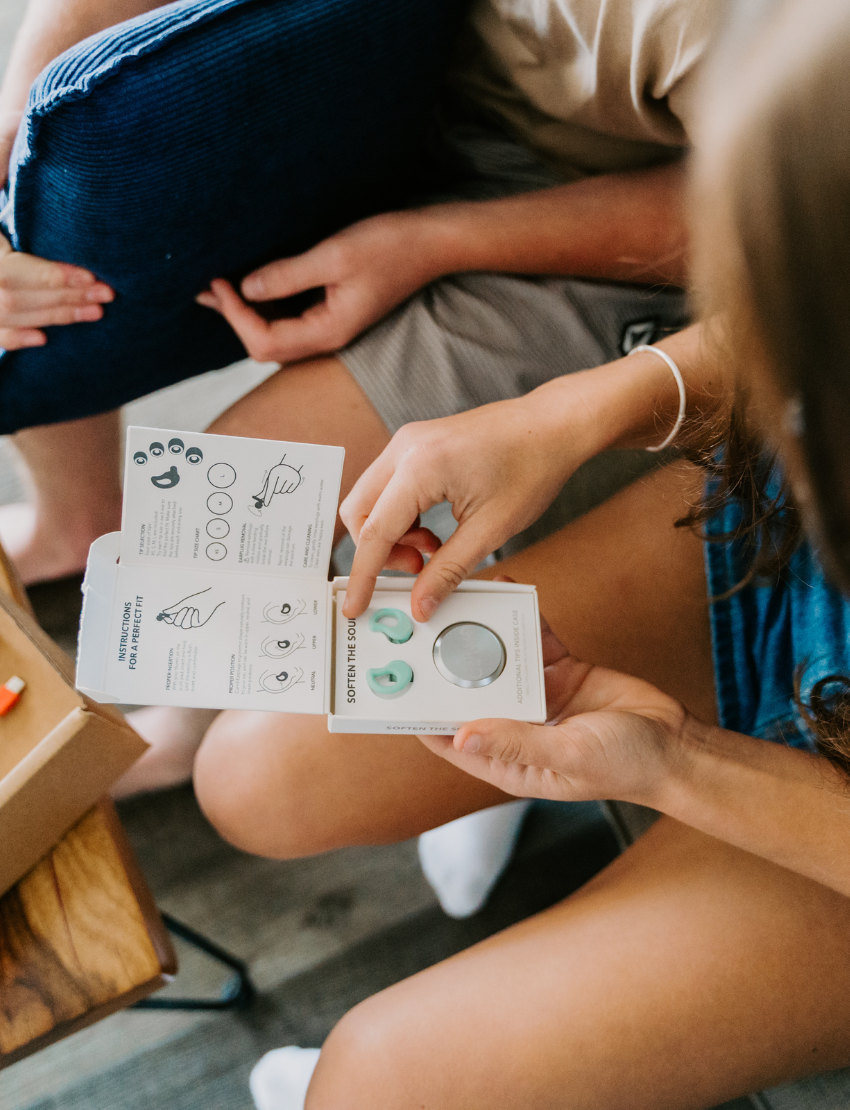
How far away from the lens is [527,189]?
855mm

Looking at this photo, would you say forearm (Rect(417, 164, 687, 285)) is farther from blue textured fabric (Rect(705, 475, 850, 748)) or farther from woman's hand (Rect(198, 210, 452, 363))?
blue textured fabric (Rect(705, 475, 850, 748))

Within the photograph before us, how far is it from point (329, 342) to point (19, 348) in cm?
30

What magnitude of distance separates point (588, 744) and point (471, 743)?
9 cm

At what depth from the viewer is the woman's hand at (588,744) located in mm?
556

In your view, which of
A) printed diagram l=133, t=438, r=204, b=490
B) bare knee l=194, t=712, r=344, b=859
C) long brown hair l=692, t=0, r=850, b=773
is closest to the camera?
long brown hair l=692, t=0, r=850, b=773

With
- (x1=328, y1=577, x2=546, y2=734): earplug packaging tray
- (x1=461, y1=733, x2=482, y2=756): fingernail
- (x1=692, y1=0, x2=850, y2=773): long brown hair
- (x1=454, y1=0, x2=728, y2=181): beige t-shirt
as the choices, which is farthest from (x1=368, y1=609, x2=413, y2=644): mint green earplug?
(x1=454, y1=0, x2=728, y2=181): beige t-shirt

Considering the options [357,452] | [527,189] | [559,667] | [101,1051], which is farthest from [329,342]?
[101,1051]

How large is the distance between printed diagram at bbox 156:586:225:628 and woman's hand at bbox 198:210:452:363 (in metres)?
0.30

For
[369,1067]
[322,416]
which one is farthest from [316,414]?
[369,1067]

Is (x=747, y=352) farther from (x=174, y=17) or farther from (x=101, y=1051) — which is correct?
(x=101, y=1051)

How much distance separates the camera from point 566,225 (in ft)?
2.62

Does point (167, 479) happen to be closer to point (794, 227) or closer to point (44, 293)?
point (44, 293)

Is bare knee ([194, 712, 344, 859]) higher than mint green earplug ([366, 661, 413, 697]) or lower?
lower

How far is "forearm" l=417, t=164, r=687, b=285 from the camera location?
0.79 metres
